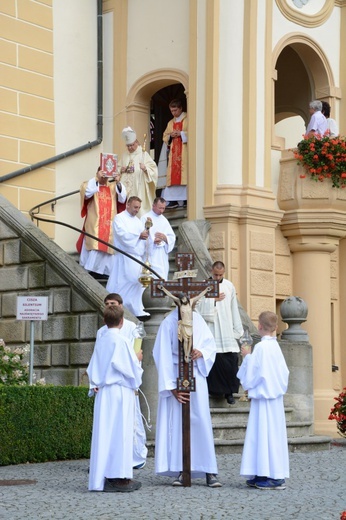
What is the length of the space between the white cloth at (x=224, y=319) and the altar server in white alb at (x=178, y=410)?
13.1ft

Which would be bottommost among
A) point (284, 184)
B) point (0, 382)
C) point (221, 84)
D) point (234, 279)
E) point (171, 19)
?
point (0, 382)

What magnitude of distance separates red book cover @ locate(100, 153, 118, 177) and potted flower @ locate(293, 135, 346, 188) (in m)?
3.28

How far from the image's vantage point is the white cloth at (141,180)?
1923 centimetres

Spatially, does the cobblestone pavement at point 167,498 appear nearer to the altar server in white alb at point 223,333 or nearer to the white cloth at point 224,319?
the altar server in white alb at point 223,333

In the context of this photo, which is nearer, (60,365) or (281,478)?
(281,478)

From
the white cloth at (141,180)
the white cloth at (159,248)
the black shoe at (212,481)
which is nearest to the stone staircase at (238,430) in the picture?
the white cloth at (159,248)

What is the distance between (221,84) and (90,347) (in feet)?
19.0

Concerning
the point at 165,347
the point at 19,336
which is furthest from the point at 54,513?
the point at 19,336

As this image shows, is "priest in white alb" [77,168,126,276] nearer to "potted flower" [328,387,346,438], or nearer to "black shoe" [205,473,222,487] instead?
"potted flower" [328,387,346,438]

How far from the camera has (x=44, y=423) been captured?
523 inches

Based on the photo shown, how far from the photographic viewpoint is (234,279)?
18812 mm

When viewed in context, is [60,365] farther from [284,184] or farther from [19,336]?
[284,184]

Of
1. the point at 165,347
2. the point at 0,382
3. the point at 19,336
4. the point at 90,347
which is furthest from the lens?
the point at 19,336

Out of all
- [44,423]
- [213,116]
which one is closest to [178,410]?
[44,423]
